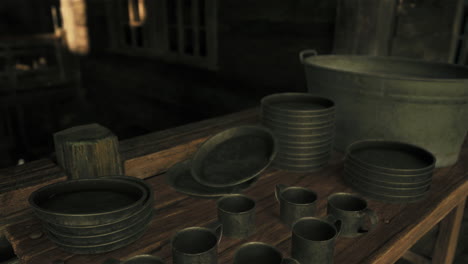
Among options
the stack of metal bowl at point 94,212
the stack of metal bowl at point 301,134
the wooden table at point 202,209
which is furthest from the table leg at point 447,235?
the stack of metal bowl at point 94,212

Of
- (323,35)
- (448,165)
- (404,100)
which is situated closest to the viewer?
(404,100)

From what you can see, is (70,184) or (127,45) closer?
(70,184)

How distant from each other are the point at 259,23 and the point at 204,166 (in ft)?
8.03

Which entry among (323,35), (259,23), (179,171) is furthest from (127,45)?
(179,171)

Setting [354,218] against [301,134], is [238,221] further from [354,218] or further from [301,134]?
[301,134]

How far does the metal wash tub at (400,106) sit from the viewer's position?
1.54 meters

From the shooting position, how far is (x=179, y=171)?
5.39ft

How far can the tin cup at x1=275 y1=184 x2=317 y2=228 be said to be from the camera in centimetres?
125

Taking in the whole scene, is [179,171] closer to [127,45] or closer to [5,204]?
[5,204]

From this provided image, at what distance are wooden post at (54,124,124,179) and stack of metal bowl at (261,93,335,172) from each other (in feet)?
2.34

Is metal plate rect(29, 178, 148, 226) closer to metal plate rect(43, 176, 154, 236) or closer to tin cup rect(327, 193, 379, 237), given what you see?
metal plate rect(43, 176, 154, 236)

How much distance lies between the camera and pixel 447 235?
77.7 inches

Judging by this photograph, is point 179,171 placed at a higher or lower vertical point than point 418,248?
higher

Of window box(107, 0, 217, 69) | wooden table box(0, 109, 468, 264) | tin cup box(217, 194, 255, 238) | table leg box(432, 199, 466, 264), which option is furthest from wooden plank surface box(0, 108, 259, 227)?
window box(107, 0, 217, 69)
